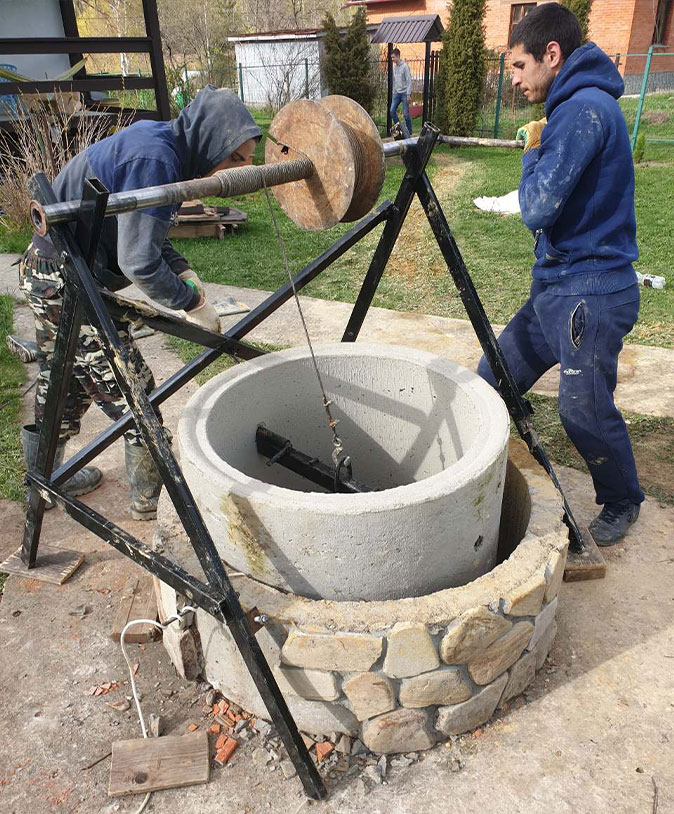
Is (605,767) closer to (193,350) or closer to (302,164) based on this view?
(302,164)

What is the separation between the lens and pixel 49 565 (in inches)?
109

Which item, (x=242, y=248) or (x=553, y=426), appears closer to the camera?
(x=553, y=426)

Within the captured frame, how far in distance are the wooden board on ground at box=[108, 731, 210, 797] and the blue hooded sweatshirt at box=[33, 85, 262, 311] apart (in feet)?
5.12

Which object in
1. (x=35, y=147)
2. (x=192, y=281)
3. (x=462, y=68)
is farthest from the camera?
(x=462, y=68)

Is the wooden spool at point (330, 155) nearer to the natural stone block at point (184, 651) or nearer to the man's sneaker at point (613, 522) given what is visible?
the natural stone block at point (184, 651)

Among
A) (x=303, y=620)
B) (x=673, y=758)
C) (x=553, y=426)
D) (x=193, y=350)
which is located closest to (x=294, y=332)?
(x=193, y=350)

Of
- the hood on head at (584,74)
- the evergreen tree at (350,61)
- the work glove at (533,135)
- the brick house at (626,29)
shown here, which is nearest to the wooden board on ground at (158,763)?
the work glove at (533,135)

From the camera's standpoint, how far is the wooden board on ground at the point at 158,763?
192cm

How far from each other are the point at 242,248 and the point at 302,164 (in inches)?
218

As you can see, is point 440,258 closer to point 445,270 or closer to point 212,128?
point 445,270

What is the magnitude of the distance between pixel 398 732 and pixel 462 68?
13.2m

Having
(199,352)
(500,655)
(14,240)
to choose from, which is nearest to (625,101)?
(14,240)

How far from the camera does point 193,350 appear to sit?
4.77 m

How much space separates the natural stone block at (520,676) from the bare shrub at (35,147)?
6.60m
